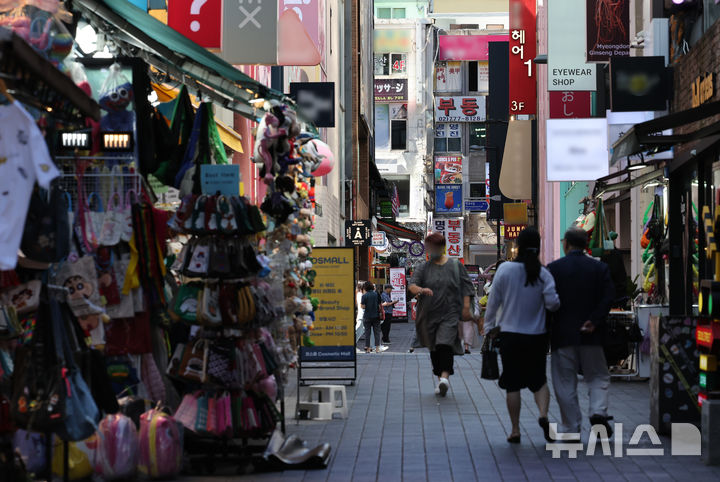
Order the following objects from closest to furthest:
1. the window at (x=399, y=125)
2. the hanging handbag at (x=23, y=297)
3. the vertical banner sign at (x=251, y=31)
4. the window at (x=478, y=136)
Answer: the hanging handbag at (x=23, y=297)
the vertical banner sign at (x=251, y=31)
the window at (x=399, y=125)
the window at (x=478, y=136)

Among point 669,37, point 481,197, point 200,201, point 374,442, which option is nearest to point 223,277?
point 200,201

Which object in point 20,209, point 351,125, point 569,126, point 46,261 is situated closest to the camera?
point 20,209

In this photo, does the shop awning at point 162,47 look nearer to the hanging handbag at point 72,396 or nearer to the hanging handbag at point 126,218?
the hanging handbag at point 126,218

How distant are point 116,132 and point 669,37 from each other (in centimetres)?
1225

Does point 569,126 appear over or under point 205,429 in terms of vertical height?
over

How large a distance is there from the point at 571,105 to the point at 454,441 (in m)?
18.5

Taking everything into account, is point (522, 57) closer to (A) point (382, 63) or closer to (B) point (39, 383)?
(B) point (39, 383)

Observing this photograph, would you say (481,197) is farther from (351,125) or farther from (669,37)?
(669,37)

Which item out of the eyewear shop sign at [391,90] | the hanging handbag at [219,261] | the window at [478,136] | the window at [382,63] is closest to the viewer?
the hanging handbag at [219,261]

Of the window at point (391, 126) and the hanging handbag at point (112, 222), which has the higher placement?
the window at point (391, 126)

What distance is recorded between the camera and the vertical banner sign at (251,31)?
15.5 metres

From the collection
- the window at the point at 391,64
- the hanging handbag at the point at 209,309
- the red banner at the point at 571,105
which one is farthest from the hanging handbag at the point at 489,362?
the window at the point at 391,64

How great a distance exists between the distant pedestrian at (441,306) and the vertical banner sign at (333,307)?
6.45 ft

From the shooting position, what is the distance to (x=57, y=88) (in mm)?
5590
